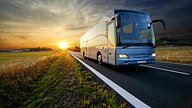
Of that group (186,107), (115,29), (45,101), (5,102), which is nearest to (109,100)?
(186,107)

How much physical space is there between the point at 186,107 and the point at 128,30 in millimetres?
5156

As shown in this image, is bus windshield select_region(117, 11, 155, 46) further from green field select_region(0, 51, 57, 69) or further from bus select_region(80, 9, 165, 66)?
green field select_region(0, 51, 57, 69)

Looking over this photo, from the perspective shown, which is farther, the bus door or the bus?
the bus door

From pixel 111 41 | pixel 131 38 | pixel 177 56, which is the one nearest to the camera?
pixel 131 38

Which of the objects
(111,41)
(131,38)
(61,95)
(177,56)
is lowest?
(61,95)

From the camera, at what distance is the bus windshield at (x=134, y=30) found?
7.49 metres

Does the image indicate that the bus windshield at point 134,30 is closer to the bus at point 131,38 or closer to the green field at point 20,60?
the bus at point 131,38

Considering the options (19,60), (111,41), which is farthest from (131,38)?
(19,60)

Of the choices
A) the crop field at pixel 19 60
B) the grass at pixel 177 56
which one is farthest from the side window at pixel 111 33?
the grass at pixel 177 56

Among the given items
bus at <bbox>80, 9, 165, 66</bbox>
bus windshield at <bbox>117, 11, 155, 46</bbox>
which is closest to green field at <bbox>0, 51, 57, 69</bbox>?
bus at <bbox>80, 9, 165, 66</bbox>

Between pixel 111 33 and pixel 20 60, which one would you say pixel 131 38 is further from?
pixel 20 60

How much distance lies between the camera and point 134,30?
7656 mm

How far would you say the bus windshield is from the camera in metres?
7.49

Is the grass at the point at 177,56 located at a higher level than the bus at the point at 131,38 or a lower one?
lower
